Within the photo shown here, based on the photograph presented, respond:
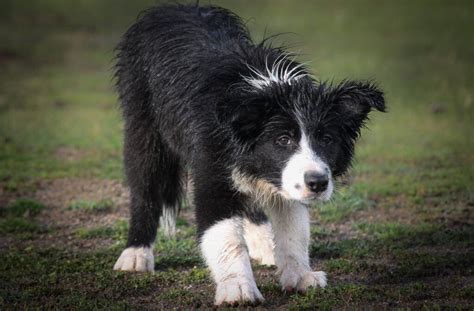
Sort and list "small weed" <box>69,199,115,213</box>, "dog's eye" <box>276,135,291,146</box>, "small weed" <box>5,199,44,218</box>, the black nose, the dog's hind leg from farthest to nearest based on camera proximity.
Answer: "small weed" <box>69,199,115,213</box> → "small weed" <box>5,199,44,218</box> → the dog's hind leg → "dog's eye" <box>276,135,291,146</box> → the black nose

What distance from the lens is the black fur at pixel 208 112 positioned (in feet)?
20.0

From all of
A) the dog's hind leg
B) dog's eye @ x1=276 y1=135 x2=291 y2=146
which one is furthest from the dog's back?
dog's eye @ x1=276 y1=135 x2=291 y2=146

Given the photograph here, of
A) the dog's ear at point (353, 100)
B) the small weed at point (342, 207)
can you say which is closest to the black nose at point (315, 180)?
the dog's ear at point (353, 100)

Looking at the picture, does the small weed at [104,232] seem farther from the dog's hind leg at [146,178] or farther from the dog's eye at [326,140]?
the dog's eye at [326,140]

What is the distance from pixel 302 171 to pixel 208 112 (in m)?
1.11

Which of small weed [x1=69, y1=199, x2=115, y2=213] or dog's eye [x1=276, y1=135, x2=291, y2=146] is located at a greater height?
dog's eye [x1=276, y1=135, x2=291, y2=146]

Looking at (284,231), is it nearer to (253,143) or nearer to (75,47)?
(253,143)

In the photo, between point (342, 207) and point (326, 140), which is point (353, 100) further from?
point (342, 207)

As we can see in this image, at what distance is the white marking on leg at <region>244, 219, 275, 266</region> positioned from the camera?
764 cm

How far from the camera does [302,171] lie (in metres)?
5.79

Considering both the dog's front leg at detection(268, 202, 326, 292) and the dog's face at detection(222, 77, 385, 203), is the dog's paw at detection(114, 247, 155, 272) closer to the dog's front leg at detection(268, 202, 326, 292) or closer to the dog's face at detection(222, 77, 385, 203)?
the dog's front leg at detection(268, 202, 326, 292)

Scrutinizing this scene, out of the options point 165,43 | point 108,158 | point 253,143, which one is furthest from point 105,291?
point 108,158

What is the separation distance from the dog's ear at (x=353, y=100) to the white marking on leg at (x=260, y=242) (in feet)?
5.84

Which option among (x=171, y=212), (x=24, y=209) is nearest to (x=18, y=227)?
(x=24, y=209)
